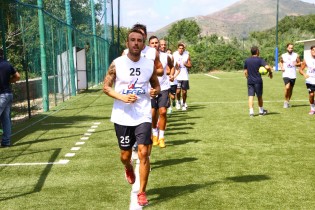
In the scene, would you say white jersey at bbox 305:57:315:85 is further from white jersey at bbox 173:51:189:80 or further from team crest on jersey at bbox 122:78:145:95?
team crest on jersey at bbox 122:78:145:95

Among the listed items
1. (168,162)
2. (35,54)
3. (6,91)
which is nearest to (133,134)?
(168,162)

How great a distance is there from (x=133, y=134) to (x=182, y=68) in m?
9.99

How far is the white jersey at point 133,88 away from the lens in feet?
18.8

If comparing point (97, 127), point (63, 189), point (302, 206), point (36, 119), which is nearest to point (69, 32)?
point (36, 119)

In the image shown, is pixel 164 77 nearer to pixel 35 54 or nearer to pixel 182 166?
pixel 182 166

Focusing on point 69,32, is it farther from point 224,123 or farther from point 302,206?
point 302,206

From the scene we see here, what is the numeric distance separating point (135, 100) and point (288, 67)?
35.3 feet

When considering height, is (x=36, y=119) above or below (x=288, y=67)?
below

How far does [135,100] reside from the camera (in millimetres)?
5582

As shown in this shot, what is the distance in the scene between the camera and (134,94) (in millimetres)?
5660

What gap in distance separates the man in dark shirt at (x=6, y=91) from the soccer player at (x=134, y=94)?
420 cm

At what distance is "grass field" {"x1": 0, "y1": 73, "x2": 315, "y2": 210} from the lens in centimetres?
585

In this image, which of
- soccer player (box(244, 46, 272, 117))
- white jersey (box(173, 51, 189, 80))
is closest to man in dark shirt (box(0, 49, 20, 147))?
white jersey (box(173, 51, 189, 80))

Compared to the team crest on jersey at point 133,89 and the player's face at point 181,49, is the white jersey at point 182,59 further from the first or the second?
the team crest on jersey at point 133,89
